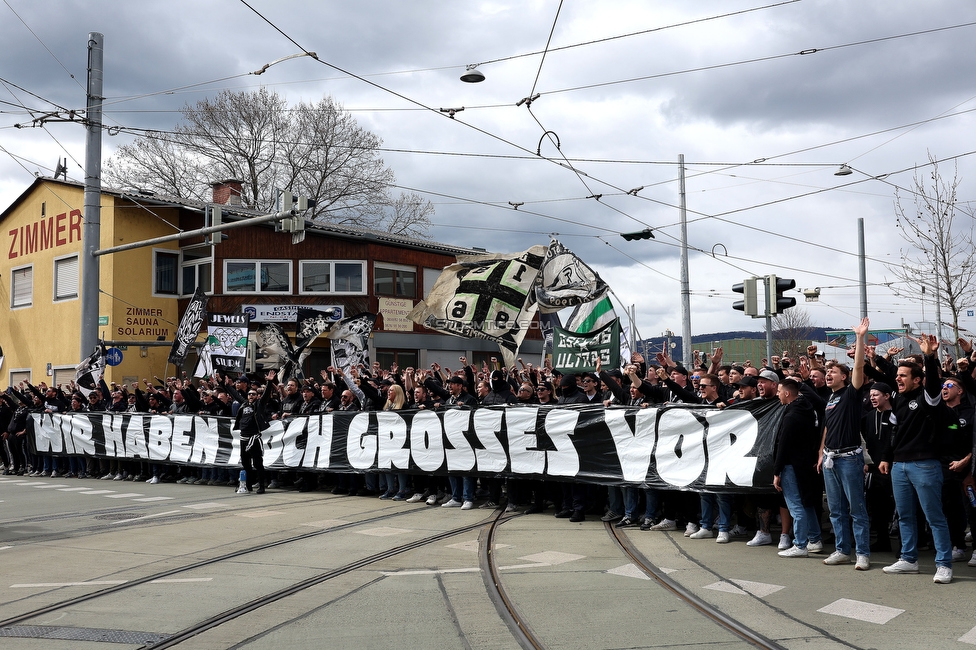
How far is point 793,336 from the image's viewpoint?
63.8 m

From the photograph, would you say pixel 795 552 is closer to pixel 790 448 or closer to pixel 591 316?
pixel 790 448

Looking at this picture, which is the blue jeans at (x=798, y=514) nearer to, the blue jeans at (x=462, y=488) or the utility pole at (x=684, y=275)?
the blue jeans at (x=462, y=488)

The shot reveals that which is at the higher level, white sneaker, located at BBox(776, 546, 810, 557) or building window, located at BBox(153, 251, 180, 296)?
building window, located at BBox(153, 251, 180, 296)

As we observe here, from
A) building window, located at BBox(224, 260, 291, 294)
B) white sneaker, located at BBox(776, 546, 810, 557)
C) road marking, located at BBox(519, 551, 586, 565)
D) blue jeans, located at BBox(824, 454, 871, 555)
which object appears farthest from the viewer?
building window, located at BBox(224, 260, 291, 294)

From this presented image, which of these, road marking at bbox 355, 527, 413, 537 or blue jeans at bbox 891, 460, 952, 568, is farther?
road marking at bbox 355, 527, 413, 537

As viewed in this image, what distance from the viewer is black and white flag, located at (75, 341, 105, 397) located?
70.8ft

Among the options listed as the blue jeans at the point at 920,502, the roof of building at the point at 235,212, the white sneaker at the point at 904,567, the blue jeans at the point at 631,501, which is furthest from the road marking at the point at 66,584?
the roof of building at the point at 235,212

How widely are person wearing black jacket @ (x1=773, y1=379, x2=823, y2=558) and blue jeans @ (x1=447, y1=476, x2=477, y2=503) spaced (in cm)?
538

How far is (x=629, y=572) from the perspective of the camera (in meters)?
7.78

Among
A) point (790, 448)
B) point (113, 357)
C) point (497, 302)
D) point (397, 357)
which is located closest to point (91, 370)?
point (113, 357)

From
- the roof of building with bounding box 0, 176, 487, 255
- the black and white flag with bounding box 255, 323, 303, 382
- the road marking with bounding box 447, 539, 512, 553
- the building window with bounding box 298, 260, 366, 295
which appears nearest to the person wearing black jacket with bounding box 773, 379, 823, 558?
the road marking with bounding box 447, 539, 512, 553

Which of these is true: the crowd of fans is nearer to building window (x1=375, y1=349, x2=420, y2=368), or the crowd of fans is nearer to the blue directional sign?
the blue directional sign

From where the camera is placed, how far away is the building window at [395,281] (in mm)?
33844

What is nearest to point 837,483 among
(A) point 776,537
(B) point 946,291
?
(A) point 776,537
